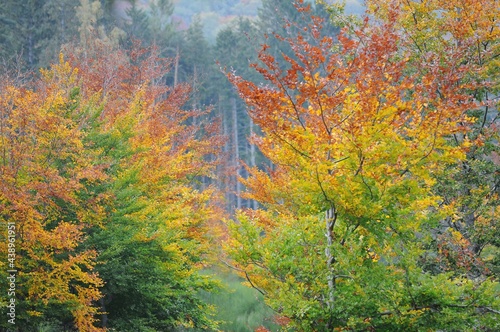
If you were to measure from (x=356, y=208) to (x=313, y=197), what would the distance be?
51 centimetres

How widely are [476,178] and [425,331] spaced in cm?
533

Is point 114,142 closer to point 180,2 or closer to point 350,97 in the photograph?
point 350,97

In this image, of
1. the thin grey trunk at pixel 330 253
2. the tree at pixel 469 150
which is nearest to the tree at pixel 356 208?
the thin grey trunk at pixel 330 253

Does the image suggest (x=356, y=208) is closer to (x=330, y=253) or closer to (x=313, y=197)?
(x=313, y=197)

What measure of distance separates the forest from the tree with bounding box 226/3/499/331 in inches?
1.0

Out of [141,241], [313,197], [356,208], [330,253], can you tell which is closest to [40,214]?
A: [141,241]

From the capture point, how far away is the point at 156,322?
37.9ft

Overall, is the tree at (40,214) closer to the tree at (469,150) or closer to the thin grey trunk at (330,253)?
the thin grey trunk at (330,253)

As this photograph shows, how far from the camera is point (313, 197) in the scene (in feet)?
19.5

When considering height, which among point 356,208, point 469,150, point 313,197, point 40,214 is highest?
point 469,150

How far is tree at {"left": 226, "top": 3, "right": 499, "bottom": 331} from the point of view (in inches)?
217

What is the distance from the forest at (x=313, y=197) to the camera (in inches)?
223

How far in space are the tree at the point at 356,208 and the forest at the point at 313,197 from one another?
1.0 inches

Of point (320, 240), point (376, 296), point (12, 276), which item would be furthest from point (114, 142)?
point (376, 296)
